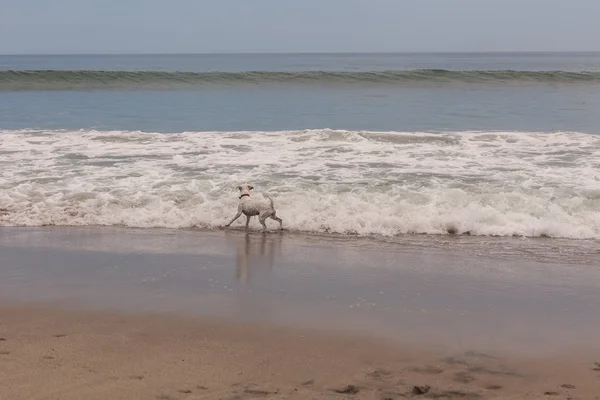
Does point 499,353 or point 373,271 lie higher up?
point 373,271

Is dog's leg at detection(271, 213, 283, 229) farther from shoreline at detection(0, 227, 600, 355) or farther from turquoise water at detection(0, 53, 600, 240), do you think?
shoreline at detection(0, 227, 600, 355)

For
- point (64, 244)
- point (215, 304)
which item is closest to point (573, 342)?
point (215, 304)

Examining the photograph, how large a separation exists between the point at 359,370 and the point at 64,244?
4.91m

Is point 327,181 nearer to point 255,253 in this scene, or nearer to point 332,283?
point 255,253

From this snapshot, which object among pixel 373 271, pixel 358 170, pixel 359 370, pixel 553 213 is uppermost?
pixel 358 170

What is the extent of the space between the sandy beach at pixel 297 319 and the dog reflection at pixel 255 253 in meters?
0.02

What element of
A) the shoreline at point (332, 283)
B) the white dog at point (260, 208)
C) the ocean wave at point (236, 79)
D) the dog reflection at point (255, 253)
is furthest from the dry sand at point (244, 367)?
the ocean wave at point (236, 79)

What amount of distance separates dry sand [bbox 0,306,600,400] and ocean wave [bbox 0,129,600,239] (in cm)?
390

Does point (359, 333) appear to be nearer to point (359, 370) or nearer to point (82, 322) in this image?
point (359, 370)

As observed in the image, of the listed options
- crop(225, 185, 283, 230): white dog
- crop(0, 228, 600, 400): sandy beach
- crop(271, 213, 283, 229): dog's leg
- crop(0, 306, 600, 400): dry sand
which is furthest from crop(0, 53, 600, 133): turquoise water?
crop(0, 306, 600, 400): dry sand

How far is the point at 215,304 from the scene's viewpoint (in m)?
6.03

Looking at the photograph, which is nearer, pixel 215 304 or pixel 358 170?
pixel 215 304

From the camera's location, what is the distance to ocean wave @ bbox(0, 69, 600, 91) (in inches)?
1358

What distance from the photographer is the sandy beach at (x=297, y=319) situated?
4.42 meters
